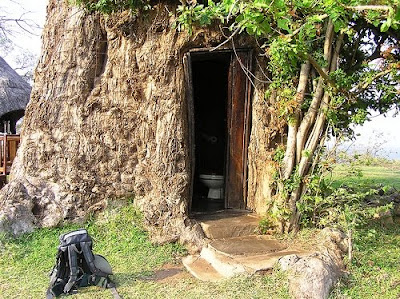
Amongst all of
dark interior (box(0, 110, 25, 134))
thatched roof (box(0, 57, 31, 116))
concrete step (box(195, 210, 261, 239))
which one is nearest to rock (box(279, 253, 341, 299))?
concrete step (box(195, 210, 261, 239))

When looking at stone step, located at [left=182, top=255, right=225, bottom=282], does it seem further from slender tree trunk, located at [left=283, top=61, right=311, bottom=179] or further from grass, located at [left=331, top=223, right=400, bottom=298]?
slender tree trunk, located at [left=283, top=61, right=311, bottom=179]

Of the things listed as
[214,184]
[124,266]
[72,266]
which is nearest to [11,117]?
[214,184]

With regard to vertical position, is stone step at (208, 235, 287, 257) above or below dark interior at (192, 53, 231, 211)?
below

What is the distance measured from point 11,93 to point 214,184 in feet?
24.1

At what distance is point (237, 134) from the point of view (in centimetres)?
579

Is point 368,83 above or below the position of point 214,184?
above

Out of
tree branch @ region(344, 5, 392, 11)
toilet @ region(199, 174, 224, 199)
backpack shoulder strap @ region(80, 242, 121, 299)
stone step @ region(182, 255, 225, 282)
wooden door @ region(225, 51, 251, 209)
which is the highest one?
tree branch @ region(344, 5, 392, 11)

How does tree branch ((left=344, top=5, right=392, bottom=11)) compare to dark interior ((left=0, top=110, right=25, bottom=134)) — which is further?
dark interior ((left=0, top=110, right=25, bottom=134))

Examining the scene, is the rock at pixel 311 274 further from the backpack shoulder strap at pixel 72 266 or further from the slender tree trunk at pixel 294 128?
the backpack shoulder strap at pixel 72 266

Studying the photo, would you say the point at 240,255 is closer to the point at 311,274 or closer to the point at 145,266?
the point at 311,274

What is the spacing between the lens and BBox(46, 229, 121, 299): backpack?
12.4ft

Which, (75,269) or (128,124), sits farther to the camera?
(128,124)

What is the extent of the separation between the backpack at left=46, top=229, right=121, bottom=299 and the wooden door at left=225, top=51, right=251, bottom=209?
2.47m

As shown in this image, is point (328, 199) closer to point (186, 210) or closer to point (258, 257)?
point (258, 257)
